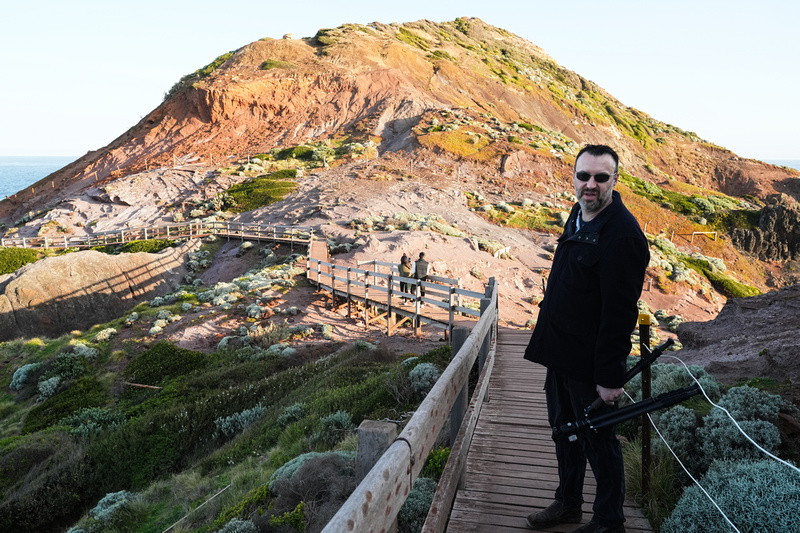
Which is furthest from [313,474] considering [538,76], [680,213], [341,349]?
[538,76]

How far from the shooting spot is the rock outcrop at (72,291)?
18844 millimetres

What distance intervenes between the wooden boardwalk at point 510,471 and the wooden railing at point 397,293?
238 inches

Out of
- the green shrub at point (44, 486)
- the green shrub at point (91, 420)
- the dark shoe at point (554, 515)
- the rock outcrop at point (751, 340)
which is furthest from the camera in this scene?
the green shrub at point (91, 420)

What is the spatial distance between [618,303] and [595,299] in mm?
192

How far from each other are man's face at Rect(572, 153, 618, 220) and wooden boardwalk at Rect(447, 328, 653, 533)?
209 cm

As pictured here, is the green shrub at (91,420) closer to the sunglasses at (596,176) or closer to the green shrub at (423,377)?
the green shrub at (423,377)

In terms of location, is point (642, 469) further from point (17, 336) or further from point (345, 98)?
point (345, 98)

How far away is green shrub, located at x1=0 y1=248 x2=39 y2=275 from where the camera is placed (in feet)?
87.5

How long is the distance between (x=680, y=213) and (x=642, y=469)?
42.4 m

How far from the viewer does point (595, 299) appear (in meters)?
2.79

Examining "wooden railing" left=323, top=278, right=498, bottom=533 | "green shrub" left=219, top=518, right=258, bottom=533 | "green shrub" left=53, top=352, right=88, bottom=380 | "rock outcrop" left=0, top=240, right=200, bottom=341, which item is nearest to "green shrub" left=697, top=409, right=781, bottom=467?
"wooden railing" left=323, top=278, right=498, bottom=533

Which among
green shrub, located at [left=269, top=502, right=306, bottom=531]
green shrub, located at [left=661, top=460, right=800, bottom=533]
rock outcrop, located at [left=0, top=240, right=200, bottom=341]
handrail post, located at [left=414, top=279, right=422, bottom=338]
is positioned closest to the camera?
green shrub, located at [left=661, top=460, right=800, bottom=533]

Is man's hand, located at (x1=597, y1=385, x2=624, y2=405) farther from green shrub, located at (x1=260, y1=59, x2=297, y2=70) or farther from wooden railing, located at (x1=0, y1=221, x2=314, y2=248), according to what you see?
green shrub, located at (x1=260, y1=59, x2=297, y2=70)

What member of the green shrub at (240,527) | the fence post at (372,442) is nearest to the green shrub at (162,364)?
the green shrub at (240,527)
